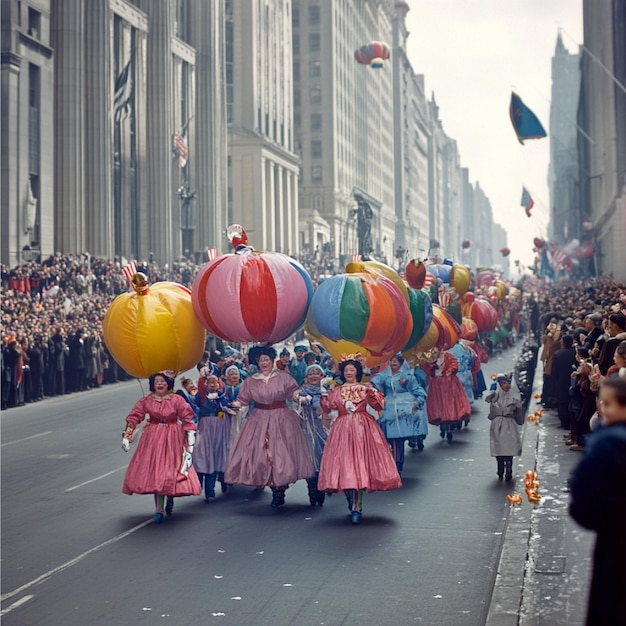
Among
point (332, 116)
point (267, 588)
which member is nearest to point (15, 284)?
point (267, 588)

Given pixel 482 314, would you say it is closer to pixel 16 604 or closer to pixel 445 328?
pixel 445 328

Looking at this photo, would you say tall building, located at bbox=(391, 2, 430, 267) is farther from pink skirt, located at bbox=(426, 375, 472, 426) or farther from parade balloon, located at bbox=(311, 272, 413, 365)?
parade balloon, located at bbox=(311, 272, 413, 365)

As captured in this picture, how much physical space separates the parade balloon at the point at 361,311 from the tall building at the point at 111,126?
93.4 ft

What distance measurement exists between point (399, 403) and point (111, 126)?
38.0 m

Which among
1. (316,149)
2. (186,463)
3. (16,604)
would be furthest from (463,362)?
(316,149)

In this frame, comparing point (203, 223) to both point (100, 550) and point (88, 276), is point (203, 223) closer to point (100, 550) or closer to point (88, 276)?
point (88, 276)

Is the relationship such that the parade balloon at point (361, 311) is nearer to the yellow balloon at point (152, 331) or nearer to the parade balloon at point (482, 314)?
the yellow balloon at point (152, 331)

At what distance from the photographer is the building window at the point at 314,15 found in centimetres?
12188

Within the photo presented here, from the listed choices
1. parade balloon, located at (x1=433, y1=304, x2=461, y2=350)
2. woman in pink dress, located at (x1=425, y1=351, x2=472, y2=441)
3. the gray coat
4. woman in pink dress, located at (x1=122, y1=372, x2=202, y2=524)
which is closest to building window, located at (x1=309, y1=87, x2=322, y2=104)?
parade balloon, located at (x1=433, y1=304, x2=461, y2=350)

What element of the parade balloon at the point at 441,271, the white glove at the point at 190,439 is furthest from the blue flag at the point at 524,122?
the white glove at the point at 190,439

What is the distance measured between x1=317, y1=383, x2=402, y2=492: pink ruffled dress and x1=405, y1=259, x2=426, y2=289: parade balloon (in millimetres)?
4285

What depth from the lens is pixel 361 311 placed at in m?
12.5

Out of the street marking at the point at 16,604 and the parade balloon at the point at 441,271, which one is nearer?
the street marking at the point at 16,604

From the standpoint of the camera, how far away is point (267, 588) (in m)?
8.62
